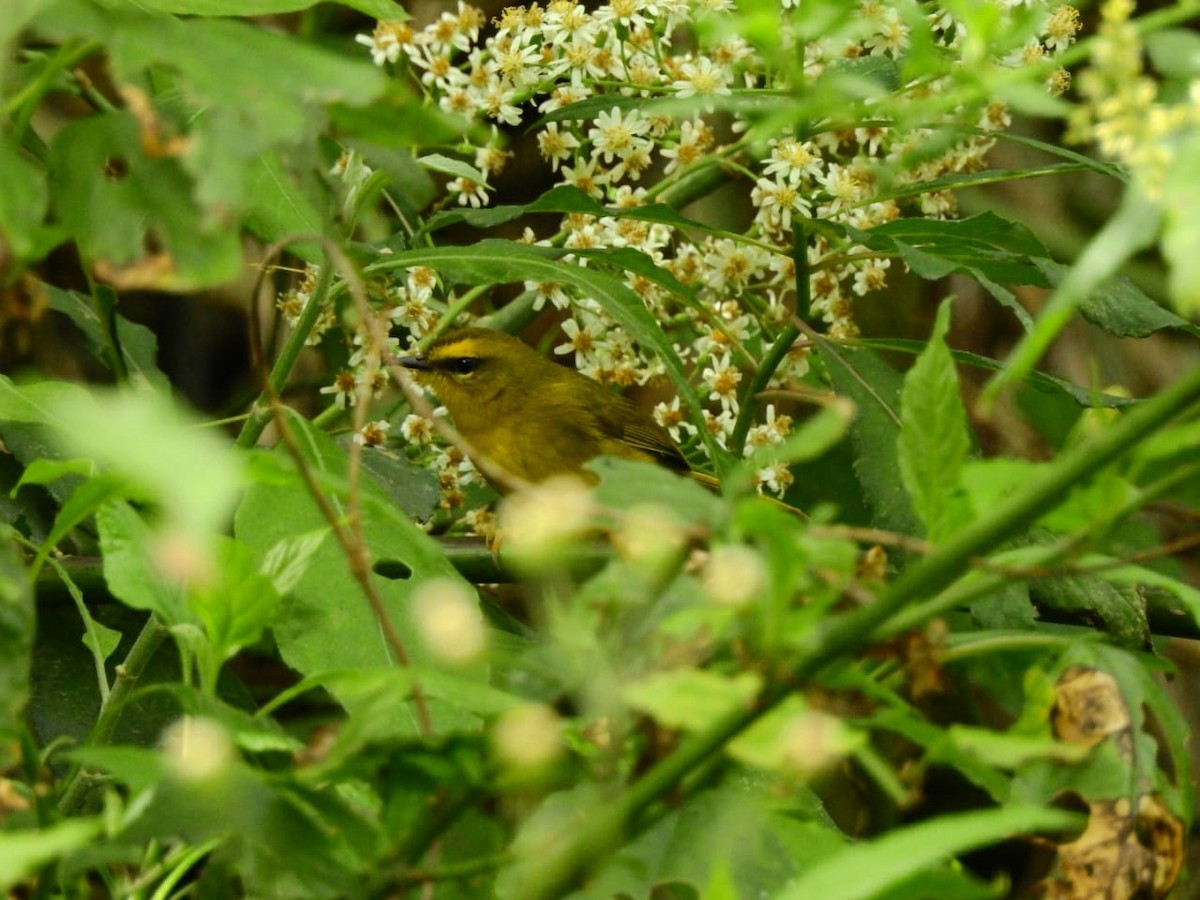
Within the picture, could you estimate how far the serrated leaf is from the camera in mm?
680

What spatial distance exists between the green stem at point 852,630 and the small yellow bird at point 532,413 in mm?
2176

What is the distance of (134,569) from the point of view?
834mm

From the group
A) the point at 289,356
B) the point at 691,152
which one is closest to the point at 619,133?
the point at 691,152

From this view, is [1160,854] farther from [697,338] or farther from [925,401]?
[697,338]

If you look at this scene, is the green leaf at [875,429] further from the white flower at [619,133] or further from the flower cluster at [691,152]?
the white flower at [619,133]

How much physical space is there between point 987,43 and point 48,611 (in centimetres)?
115

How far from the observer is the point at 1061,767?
27.9 inches

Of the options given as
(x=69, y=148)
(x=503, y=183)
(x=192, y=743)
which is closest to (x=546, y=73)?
(x=69, y=148)

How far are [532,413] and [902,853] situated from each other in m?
2.57

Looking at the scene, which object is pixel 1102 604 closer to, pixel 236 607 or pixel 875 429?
pixel 875 429

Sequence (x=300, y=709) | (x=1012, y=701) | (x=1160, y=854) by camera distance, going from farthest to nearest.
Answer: (x=300, y=709), (x=1012, y=701), (x=1160, y=854)

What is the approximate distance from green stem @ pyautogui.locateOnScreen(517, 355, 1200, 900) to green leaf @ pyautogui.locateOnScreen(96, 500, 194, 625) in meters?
0.34

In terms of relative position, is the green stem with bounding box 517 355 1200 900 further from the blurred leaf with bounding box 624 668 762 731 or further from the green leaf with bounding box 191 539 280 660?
the green leaf with bounding box 191 539 280 660

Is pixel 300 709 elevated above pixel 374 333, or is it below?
below
